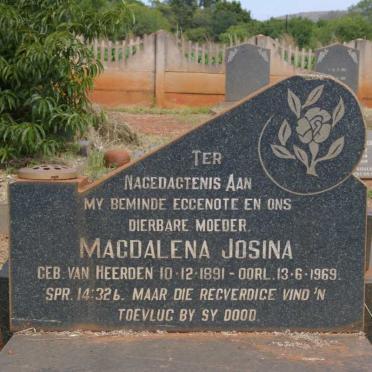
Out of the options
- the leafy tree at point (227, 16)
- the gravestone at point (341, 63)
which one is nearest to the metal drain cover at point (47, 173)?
the gravestone at point (341, 63)

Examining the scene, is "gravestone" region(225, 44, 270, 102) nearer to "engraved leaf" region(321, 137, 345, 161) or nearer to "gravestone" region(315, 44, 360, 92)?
"gravestone" region(315, 44, 360, 92)

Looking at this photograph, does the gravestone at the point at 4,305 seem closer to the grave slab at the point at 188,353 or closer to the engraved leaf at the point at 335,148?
the grave slab at the point at 188,353

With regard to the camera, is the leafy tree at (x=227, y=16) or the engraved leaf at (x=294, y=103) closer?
the engraved leaf at (x=294, y=103)

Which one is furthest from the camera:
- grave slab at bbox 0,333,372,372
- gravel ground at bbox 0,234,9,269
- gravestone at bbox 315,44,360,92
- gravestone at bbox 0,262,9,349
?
gravestone at bbox 315,44,360,92

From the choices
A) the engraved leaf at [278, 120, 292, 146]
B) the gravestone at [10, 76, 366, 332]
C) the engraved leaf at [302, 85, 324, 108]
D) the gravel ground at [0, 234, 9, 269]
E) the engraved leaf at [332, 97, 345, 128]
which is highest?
the engraved leaf at [302, 85, 324, 108]

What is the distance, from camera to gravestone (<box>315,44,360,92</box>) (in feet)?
54.2

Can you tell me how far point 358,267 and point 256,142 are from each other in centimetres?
74

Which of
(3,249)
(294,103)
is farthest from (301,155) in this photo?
(3,249)

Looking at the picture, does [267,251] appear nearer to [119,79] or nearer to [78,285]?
[78,285]

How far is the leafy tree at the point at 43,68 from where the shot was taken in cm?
682

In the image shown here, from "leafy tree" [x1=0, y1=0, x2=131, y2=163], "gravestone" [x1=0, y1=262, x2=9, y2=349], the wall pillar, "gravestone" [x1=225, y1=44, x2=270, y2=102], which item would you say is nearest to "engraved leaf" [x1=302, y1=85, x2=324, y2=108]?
"gravestone" [x1=0, y1=262, x2=9, y2=349]

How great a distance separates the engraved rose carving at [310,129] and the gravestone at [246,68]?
43.8 ft

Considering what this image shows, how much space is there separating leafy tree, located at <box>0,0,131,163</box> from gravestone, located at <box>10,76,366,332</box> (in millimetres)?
3602

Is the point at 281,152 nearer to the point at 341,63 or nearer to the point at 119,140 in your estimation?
the point at 119,140
